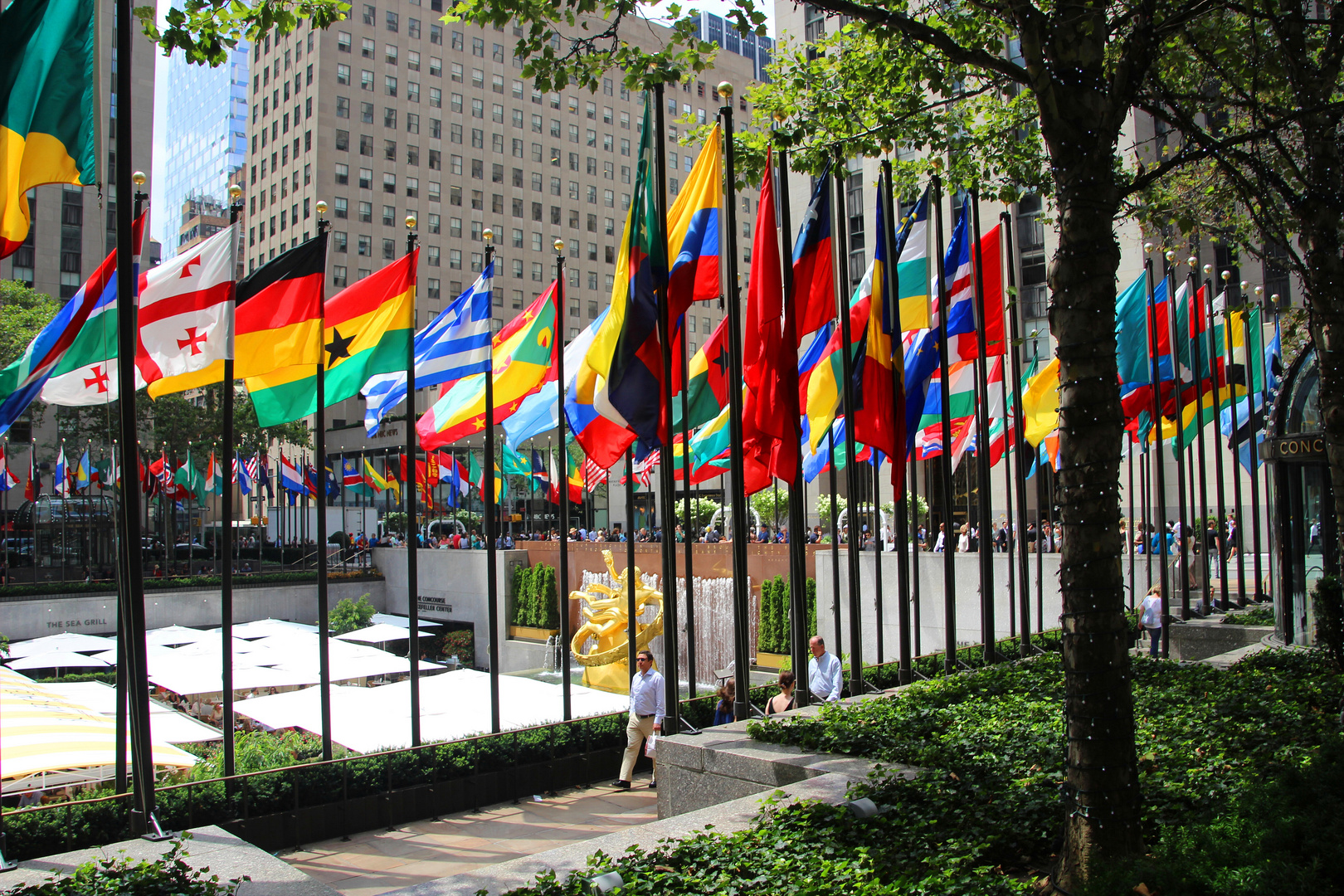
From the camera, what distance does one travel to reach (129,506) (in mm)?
8695

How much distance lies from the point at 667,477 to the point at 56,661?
24.8m

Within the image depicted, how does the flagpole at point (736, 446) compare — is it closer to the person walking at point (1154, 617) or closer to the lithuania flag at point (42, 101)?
the lithuania flag at point (42, 101)

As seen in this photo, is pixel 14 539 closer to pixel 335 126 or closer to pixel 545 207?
pixel 335 126

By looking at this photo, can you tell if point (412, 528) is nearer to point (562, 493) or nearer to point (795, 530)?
point (562, 493)

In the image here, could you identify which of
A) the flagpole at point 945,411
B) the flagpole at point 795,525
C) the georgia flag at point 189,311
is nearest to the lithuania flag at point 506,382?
the flagpole at point 795,525

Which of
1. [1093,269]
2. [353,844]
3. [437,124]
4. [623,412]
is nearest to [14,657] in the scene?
[353,844]

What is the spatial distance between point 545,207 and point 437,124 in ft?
39.5

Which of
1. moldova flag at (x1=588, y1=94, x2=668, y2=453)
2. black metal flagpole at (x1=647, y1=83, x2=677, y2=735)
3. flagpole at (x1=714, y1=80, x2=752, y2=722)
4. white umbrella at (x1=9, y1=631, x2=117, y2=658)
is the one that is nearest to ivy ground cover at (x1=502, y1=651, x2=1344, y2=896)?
black metal flagpole at (x1=647, y1=83, x2=677, y2=735)

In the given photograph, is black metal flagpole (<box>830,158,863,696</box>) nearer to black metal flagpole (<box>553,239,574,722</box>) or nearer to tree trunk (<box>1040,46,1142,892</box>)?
black metal flagpole (<box>553,239,574,722</box>)

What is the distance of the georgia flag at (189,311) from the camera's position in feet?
38.2

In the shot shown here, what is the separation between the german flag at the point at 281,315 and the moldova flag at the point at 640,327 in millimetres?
3832

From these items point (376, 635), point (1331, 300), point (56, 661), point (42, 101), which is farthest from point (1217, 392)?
point (56, 661)

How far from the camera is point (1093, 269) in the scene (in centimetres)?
586

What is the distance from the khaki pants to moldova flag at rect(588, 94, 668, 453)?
4857 mm
